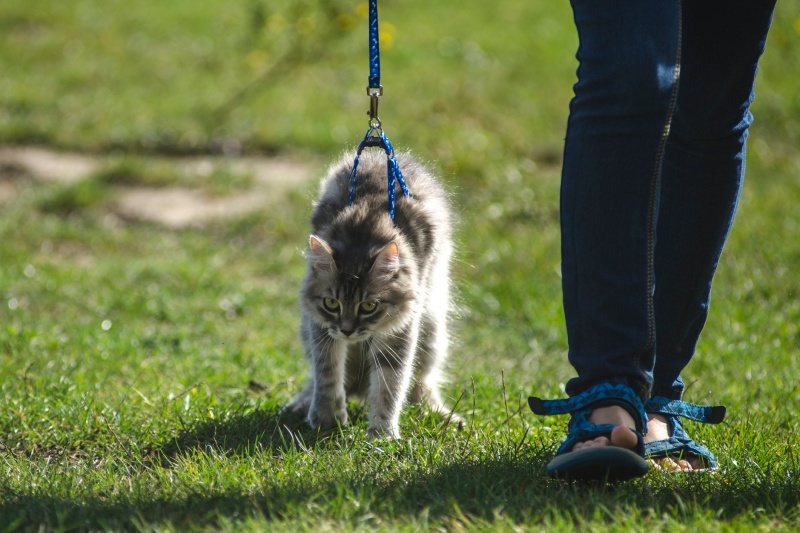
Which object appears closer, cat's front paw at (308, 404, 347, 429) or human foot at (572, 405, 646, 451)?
human foot at (572, 405, 646, 451)

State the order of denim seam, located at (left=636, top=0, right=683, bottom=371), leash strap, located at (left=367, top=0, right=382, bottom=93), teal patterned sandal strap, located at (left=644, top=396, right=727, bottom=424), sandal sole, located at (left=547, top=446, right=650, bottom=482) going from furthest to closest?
leash strap, located at (left=367, top=0, right=382, bottom=93)
teal patterned sandal strap, located at (left=644, top=396, right=727, bottom=424)
denim seam, located at (left=636, top=0, right=683, bottom=371)
sandal sole, located at (left=547, top=446, right=650, bottom=482)

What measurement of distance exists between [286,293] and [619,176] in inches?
137

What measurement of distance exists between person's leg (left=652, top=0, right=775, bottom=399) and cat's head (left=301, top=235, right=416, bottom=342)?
3.04 feet

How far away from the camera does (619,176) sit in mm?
2381

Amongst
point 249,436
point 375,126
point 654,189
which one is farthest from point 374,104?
point 249,436

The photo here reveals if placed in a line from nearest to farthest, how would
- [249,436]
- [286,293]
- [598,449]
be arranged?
1. [598,449]
2. [249,436]
3. [286,293]

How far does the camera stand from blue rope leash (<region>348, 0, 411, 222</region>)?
9.96 feet

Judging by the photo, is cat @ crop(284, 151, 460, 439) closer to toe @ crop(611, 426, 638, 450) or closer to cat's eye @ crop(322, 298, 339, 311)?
cat's eye @ crop(322, 298, 339, 311)

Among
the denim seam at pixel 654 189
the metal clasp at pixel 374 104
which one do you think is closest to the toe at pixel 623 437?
the denim seam at pixel 654 189

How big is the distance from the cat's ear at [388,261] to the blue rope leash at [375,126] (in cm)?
22

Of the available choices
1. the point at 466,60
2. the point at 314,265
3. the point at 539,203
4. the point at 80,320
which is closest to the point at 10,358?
the point at 80,320

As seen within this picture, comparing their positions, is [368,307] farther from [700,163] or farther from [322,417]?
[700,163]

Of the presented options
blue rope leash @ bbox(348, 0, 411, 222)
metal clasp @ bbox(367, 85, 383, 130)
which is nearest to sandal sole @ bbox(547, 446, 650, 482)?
blue rope leash @ bbox(348, 0, 411, 222)

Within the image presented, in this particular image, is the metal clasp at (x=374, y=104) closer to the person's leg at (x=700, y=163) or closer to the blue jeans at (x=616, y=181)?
the blue jeans at (x=616, y=181)
